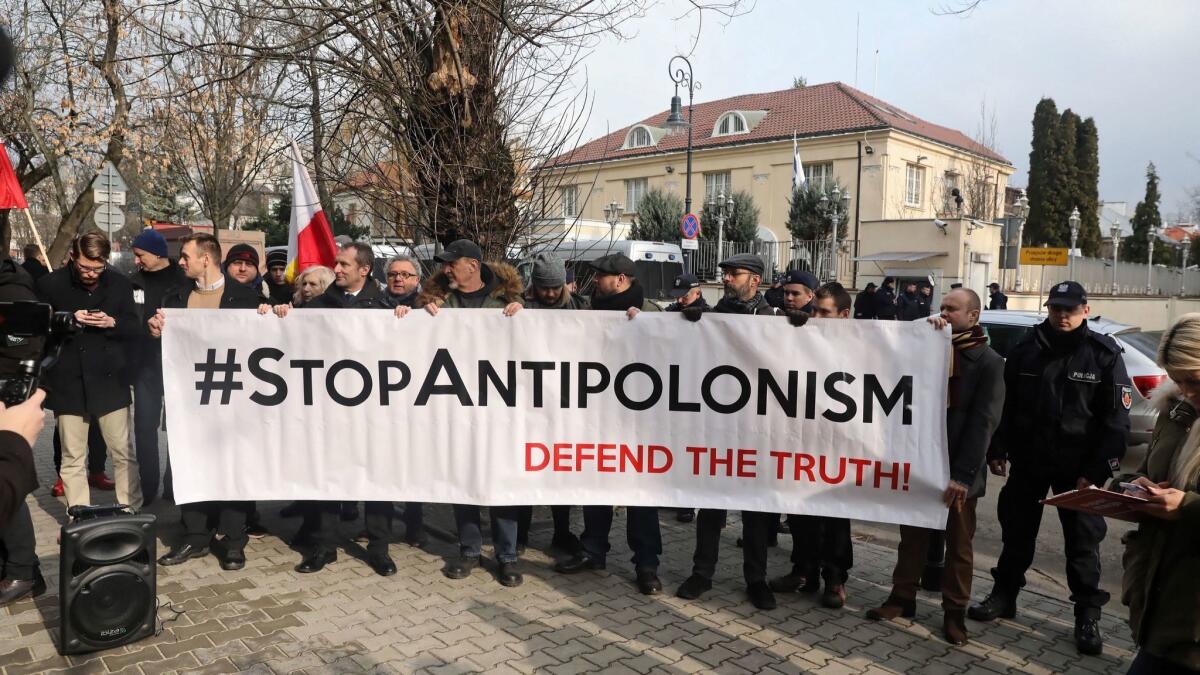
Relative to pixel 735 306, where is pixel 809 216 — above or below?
above

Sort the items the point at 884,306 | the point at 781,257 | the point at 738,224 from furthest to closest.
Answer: the point at 738,224
the point at 781,257
the point at 884,306

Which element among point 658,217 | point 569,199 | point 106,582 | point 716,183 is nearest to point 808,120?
point 716,183

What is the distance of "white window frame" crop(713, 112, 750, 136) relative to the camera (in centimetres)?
4828

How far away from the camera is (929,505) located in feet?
15.7

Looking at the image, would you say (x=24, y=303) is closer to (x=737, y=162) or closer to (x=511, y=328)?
(x=511, y=328)

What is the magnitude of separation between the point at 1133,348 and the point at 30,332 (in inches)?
387

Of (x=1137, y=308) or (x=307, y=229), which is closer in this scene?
(x=307, y=229)

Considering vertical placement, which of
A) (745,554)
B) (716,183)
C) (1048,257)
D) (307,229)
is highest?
(716,183)

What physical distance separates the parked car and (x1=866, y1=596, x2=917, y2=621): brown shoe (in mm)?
4091

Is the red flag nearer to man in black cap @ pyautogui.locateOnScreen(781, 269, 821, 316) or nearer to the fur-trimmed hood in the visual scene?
the fur-trimmed hood

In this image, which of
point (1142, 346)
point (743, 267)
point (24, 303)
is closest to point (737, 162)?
point (1142, 346)

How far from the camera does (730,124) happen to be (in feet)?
161

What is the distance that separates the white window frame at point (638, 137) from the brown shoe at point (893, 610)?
47543 mm

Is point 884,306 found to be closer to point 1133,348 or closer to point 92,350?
point 1133,348
